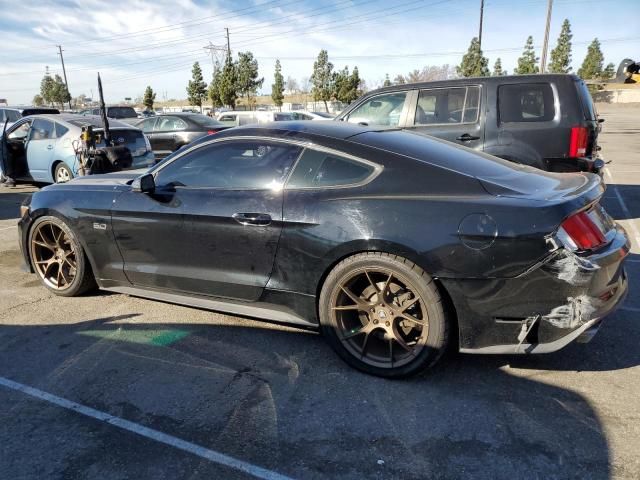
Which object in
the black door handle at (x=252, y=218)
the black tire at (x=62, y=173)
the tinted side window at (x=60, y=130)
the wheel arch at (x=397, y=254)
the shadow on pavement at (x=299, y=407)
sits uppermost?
the tinted side window at (x=60, y=130)

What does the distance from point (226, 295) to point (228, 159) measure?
101cm

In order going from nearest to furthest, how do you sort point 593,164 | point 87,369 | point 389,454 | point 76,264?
point 389,454
point 87,369
point 76,264
point 593,164

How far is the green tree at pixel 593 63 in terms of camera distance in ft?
270

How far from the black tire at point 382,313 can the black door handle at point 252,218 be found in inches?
22.7

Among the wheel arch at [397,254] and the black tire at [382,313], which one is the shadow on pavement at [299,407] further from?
the wheel arch at [397,254]

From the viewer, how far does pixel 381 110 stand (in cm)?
699

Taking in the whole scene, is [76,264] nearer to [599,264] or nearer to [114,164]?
[599,264]

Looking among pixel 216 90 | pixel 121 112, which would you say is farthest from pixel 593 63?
pixel 121 112

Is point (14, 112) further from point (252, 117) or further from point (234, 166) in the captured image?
point (234, 166)

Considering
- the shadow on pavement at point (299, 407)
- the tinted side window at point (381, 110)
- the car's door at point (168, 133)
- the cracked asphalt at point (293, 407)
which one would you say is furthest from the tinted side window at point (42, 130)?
the shadow on pavement at point (299, 407)

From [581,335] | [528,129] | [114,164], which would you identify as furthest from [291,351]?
[114,164]

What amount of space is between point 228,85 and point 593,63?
69246 millimetres

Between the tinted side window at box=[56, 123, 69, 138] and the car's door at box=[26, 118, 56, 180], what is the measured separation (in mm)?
114

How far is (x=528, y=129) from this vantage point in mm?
5949
